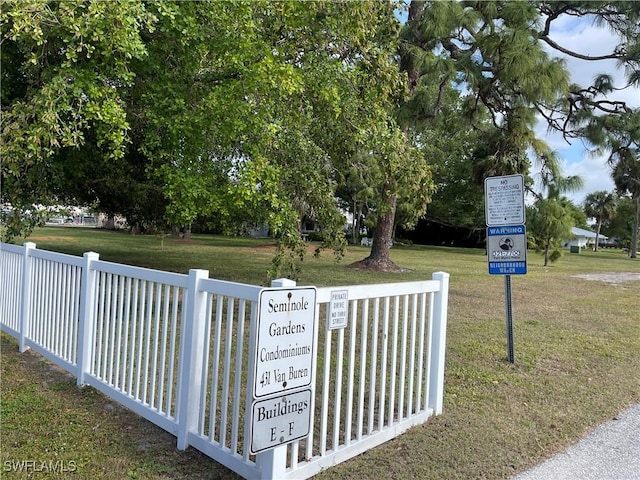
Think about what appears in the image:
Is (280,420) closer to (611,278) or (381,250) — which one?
(381,250)

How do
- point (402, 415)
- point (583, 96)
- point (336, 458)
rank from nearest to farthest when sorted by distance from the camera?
point (336, 458), point (402, 415), point (583, 96)

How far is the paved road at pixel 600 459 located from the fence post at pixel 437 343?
0.92 m

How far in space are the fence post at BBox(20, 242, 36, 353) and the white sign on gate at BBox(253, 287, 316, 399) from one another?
395 cm

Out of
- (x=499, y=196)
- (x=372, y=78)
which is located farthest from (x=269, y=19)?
(x=499, y=196)

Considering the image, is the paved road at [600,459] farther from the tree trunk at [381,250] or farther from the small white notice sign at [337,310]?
the tree trunk at [381,250]

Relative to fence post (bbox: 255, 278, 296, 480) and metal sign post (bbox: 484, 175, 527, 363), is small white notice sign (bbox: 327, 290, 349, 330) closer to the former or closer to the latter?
fence post (bbox: 255, 278, 296, 480)

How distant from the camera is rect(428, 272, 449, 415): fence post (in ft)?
12.9

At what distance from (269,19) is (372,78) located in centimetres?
200

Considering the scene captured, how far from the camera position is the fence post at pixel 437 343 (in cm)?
394

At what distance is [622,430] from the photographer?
3.92 meters

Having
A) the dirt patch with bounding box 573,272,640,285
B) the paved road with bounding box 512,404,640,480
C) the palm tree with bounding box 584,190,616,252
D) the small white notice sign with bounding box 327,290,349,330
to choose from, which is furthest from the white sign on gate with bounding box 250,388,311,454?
the palm tree with bounding box 584,190,616,252

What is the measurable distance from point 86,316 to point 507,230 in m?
4.49

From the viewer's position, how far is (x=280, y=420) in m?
2.50

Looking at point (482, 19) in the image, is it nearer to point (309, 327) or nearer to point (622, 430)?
point (622, 430)
